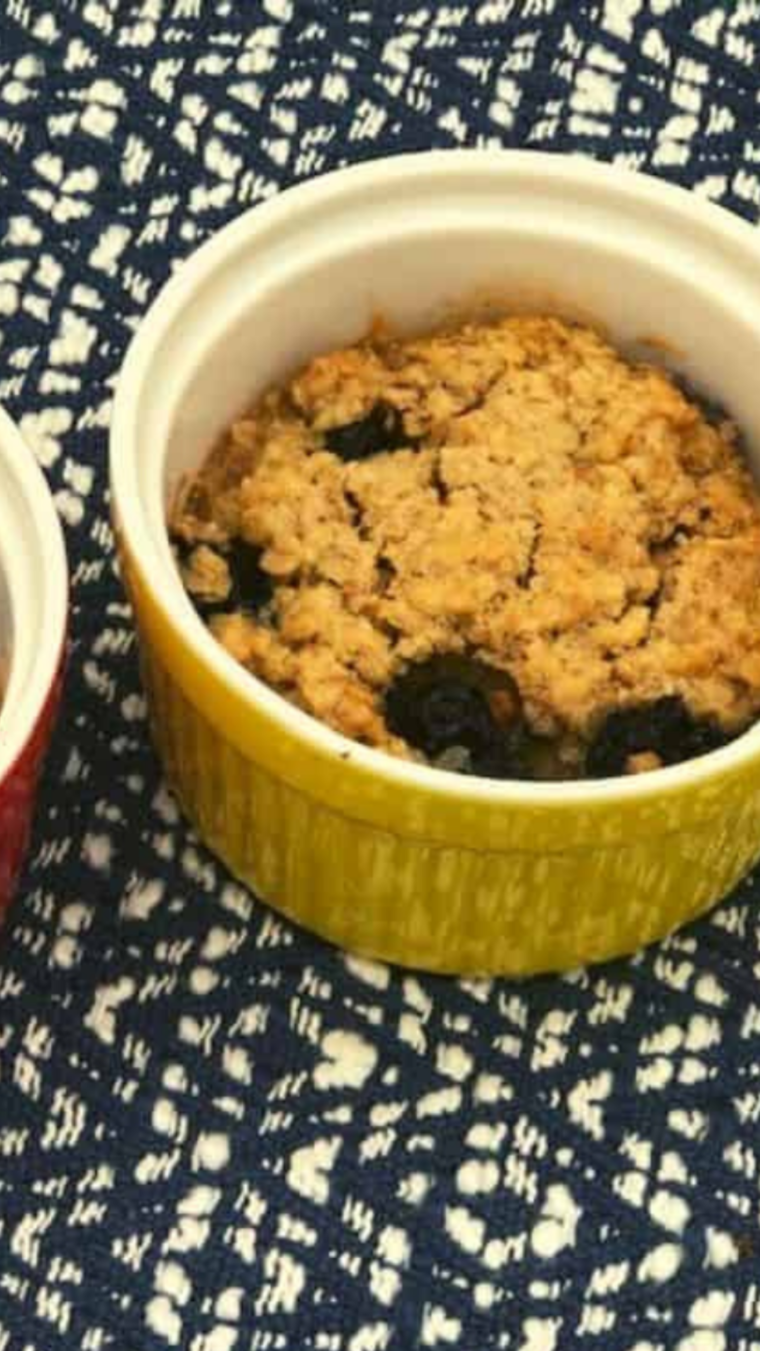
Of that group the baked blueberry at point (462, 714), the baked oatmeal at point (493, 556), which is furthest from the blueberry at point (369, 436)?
the baked blueberry at point (462, 714)

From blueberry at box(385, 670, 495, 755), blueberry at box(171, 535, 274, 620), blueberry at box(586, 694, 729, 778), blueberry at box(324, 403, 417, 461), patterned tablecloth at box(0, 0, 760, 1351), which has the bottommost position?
patterned tablecloth at box(0, 0, 760, 1351)

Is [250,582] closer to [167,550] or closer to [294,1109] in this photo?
[167,550]

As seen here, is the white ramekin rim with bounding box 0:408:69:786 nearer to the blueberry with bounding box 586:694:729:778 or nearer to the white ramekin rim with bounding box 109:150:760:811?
the white ramekin rim with bounding box 109:150:760:811

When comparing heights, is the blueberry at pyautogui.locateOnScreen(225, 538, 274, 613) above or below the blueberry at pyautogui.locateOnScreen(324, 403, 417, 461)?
below

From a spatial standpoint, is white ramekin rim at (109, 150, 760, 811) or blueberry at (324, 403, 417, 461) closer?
white ramekin rim at (109, 150, 760, 811)

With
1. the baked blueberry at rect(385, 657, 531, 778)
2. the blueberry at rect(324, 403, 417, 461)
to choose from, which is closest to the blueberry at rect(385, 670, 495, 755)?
the baked blueberry at rect(385, 657, 531, 778)

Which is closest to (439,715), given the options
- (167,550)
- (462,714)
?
(462,714)
